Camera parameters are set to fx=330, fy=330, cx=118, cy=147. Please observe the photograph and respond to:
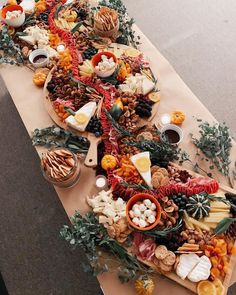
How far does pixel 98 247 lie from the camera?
1.48 metres

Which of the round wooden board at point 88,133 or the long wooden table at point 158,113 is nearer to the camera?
the long wooden table at point 158,113

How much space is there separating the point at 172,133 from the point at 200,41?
159 centimetres

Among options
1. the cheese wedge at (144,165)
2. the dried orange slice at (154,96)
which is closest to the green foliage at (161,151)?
the cheese wedge at (144,165)

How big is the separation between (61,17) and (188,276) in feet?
5.75

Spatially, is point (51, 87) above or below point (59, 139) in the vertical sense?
above

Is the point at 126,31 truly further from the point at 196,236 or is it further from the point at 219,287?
the point at 219,287

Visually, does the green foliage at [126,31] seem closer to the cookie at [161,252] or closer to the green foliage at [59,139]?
the green foliage at [59,139]

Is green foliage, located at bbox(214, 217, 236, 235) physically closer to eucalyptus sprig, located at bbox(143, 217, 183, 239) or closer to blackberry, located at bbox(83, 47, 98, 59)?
eucalyptus sprig, located at bbox(143, 217, 183, 239)

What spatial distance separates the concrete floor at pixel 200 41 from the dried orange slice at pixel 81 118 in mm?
1279

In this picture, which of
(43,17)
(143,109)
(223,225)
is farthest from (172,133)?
(43,17)

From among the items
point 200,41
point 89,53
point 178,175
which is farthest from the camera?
point 200,41

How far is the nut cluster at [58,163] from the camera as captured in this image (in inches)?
61.2

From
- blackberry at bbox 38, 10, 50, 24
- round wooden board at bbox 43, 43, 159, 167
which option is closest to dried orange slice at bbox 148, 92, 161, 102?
round wooden board at bbox 43, 43, 159, 167

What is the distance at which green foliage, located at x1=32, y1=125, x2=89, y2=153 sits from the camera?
1.72m
